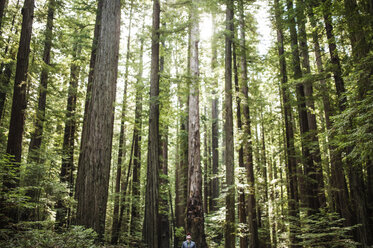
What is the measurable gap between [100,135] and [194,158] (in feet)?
17.9

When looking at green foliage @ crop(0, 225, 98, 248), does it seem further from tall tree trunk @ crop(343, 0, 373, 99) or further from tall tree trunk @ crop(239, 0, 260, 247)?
tall tree trunk @ crop(239, 0, 260, 247)

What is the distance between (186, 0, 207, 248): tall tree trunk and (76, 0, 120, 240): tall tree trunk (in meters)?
4.53

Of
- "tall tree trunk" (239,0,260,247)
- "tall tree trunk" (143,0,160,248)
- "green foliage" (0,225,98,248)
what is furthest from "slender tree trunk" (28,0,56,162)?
"tall tree trunk" (239,0,260,247)

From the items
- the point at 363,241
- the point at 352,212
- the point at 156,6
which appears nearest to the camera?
the point at 363,241

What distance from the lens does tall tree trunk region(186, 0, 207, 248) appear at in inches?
349

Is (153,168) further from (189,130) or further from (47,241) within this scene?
(47,241)

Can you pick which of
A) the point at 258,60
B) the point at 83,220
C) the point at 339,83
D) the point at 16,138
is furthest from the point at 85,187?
the point at 258,60

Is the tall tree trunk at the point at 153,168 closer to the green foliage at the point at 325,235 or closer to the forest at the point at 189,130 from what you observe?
the forest at the point at 189,130

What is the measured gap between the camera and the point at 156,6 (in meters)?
10.3

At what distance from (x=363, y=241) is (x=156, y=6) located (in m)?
11.7

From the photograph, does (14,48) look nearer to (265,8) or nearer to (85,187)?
(85,187)

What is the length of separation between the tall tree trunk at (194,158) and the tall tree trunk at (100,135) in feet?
14.9

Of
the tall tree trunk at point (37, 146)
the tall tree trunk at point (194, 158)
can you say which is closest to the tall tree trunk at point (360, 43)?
the tall tree trunk at point (194, 158)

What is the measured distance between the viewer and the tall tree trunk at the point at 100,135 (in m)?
5.09
